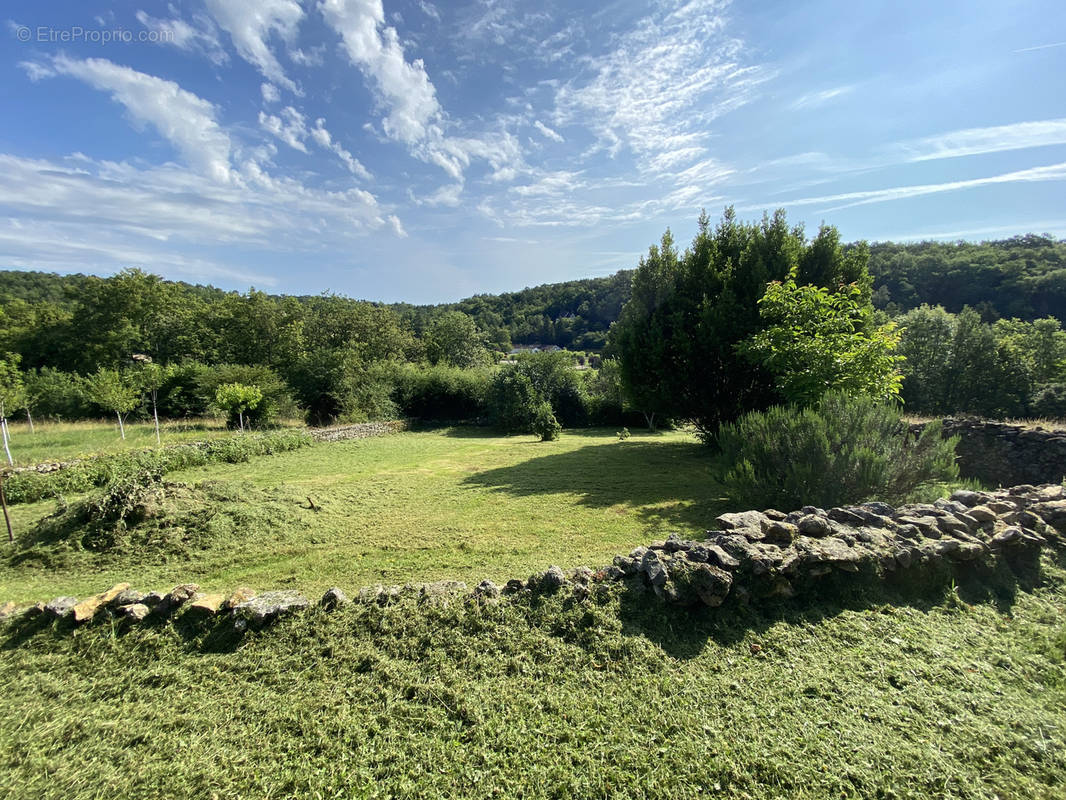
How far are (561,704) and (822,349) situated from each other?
6866mm

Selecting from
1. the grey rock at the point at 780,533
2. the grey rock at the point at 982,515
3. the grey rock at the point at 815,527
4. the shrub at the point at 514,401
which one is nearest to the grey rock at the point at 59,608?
the grey rock at the point at 780,533

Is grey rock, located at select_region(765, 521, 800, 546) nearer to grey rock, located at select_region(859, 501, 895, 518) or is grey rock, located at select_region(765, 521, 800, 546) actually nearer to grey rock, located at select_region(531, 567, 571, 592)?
grey rock, located at select_region(859, 501, 895, 518)

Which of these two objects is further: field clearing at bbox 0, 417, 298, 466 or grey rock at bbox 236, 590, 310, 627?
field clearing at bbox 0, 417, 298, 466

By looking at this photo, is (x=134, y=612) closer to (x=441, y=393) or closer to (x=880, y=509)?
(x=880, y=509)

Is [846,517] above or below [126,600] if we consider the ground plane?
above

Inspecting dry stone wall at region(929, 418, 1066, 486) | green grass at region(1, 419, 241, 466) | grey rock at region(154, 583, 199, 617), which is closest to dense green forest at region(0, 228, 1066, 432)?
green grass at region(1, 419, 241, 466)

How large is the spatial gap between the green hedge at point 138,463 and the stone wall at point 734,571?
461 centimetres

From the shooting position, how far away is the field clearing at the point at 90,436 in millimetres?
10969

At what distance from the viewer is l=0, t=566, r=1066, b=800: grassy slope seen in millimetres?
2010

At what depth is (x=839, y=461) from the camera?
16.4 ft

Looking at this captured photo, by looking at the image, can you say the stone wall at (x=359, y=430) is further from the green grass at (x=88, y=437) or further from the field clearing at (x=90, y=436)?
the green grass at (x=88, y=437)

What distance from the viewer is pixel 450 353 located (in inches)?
1340

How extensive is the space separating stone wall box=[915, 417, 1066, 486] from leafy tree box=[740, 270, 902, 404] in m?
2.00

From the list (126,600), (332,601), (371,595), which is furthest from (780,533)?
(126,600)
